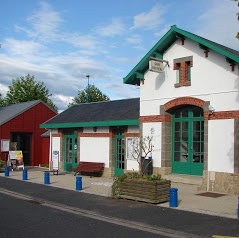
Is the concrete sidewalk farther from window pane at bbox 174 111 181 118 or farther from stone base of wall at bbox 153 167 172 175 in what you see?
window pane at bbox 174 111 181 118

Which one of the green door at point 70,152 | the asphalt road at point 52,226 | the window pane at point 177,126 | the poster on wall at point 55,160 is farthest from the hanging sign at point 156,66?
the poster on wall at point 55,160

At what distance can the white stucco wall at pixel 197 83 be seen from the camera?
13.0 m

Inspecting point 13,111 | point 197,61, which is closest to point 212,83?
point 197,61

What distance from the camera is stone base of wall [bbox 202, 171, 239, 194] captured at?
12523mm

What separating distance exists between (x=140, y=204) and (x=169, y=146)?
15.6ft

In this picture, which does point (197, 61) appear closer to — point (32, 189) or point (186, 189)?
point (186, 189)

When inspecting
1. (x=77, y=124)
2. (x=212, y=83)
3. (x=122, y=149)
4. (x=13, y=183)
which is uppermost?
(x=212, y=83)

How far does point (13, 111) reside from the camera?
91.2ft

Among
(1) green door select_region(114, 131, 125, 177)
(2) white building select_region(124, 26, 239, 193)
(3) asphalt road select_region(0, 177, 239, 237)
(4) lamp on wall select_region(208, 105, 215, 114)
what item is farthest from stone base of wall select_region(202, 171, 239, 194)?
(1) green door select_region(114, 131, 125, 177)

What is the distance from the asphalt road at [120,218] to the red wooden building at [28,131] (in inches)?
569

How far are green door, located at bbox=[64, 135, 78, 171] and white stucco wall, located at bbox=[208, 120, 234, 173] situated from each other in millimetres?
9422

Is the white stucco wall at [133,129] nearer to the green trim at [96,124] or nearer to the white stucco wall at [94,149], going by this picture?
the green trim at [96,124]

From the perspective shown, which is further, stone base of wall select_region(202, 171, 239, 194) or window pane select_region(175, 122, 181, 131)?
window pane select_region(175, 122, 181, 131)

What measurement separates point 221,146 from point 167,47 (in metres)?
4.68
